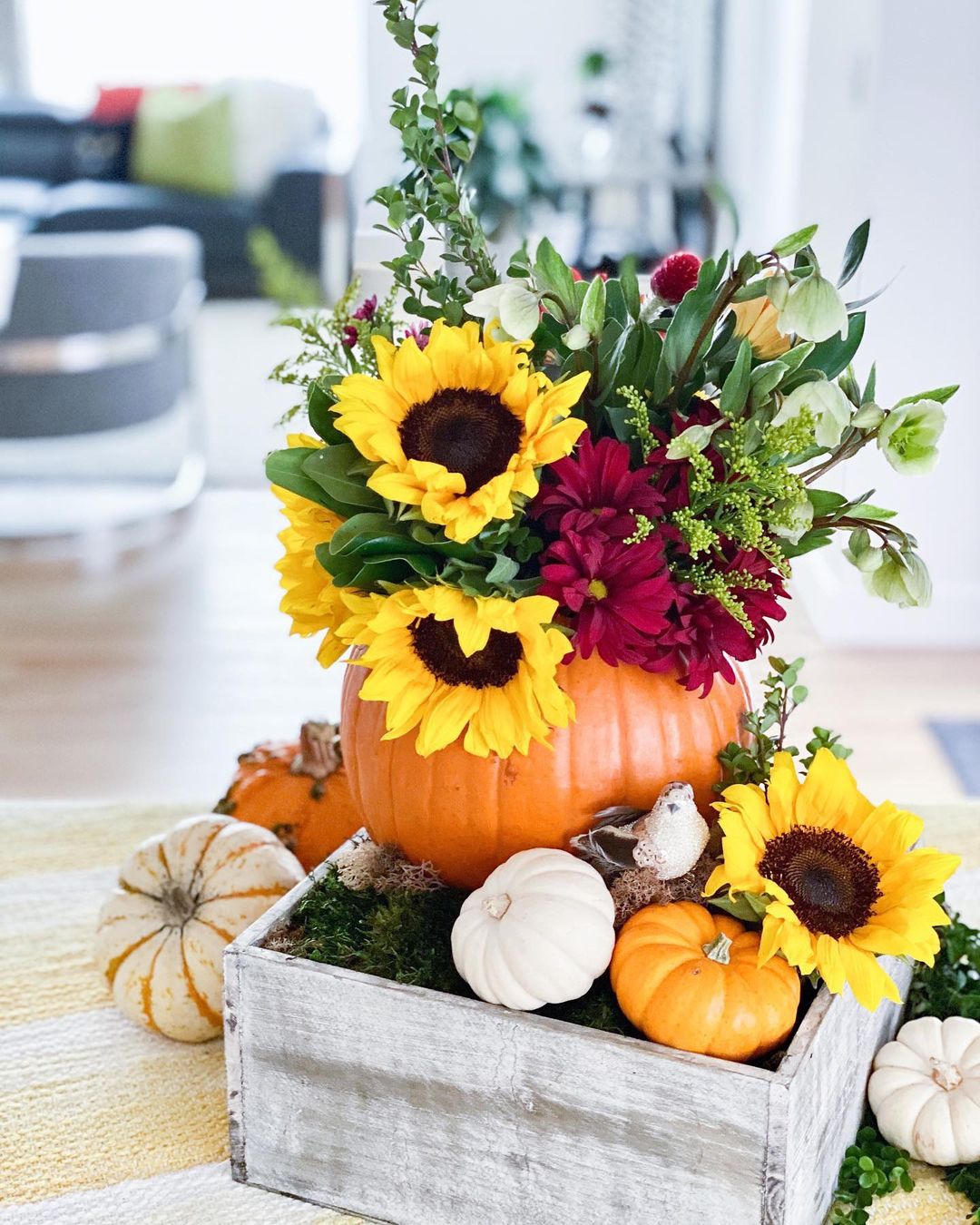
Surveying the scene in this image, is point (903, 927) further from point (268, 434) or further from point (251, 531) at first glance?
point (268, 434)

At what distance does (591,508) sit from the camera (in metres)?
0.92

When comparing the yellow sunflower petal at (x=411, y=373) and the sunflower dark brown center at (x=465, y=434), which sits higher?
the yellow sunflower petal at (x=411, y=373)

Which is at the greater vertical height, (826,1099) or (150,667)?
(826,1099)

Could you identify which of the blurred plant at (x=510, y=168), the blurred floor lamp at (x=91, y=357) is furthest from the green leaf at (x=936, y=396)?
the blurred plant at (x=510, y=168)

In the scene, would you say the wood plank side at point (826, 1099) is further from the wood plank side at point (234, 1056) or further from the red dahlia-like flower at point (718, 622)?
the wood plank side at point (234, 1056)

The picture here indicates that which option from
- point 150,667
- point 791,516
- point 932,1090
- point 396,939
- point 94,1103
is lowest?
point 150,667

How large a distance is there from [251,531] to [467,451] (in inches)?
105

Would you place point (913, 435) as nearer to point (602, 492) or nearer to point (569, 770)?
point (602, 492)

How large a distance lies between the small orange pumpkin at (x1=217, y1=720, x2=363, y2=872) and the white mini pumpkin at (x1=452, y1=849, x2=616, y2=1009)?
502mm

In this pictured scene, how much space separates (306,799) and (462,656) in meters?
0.56

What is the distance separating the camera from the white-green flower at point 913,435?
895mm

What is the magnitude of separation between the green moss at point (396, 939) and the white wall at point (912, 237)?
1.73 metres

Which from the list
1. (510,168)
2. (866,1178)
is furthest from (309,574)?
(510,168)

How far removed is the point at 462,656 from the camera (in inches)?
37.0
